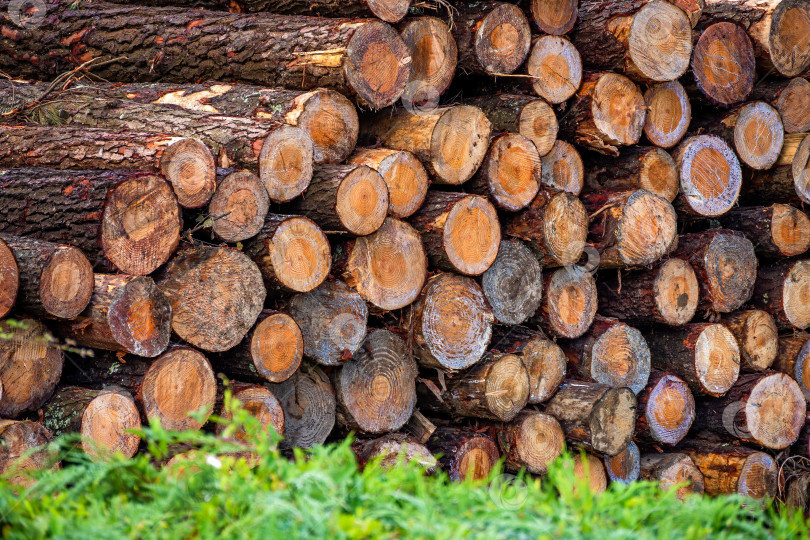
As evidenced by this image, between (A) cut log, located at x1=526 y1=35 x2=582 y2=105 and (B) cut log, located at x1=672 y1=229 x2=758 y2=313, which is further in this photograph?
(B) cut log, located at x1=672 y1=229 x2=758 y2=313

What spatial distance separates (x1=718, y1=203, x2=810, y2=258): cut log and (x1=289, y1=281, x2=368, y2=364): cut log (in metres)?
2.76

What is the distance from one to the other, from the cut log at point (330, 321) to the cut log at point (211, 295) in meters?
0.33

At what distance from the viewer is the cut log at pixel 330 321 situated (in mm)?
3351

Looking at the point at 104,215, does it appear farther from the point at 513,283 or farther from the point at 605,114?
the point at 605,114

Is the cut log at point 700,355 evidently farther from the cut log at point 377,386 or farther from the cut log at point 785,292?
the cut log at point 377,386

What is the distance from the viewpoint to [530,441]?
3.85 m

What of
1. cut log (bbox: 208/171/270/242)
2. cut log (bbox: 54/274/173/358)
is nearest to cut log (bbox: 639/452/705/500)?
cut log (bbox: 208/171/270/242)

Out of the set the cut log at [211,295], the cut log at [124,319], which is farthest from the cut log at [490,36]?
the cut log at [124,319]

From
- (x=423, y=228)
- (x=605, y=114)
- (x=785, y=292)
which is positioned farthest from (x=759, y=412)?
(x=423, y=228)

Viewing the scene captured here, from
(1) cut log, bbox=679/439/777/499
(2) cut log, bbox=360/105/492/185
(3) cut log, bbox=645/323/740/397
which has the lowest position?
(1) cut log, bbox=679/439/777/499

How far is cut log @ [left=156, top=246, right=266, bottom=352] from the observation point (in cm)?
297

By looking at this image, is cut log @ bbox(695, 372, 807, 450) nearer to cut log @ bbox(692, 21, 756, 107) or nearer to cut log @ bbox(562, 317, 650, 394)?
cut log @ bbox(562, 317, 650, 394)

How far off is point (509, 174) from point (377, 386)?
49.5 inches

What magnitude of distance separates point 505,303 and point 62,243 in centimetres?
204
